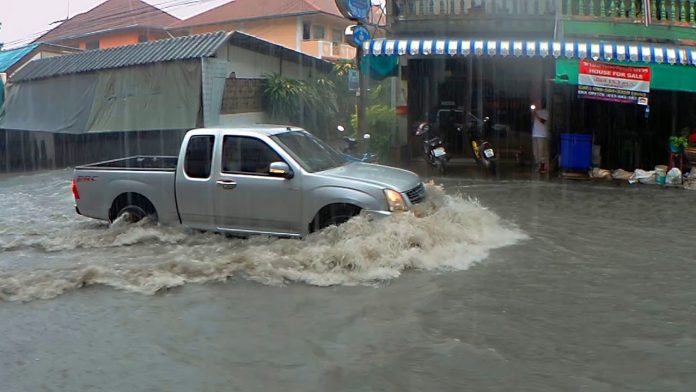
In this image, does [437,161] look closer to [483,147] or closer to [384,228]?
[483,147]

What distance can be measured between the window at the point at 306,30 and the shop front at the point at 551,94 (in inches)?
915

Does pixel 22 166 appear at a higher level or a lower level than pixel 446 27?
lower

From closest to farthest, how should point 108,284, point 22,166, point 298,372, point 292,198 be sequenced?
point 298,372, point 108,284, point 292,198, point 22,166

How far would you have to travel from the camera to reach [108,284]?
23.4 ft

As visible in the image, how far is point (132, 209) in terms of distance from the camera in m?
9.28

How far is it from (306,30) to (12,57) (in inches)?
829

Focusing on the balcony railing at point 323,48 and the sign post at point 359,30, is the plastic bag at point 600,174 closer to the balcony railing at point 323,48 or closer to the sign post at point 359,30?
the sign post at point 359,30

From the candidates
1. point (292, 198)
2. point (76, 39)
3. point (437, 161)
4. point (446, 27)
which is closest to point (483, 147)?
point (437, 161)

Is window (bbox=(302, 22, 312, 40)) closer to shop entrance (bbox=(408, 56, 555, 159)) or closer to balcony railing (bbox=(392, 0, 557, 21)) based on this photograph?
shop entrance (bbox=(408, 56, 555, 159))

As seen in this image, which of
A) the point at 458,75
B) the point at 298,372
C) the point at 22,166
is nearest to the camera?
the point at 298,372

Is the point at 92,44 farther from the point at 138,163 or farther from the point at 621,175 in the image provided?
the point at 621,175

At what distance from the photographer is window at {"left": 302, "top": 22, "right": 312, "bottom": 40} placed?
135 ft

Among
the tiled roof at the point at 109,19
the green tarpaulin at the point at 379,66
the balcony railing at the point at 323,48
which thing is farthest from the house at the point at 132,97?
the balcony railing at the point at 323,48

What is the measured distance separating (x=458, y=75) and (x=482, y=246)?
10.5 meters
